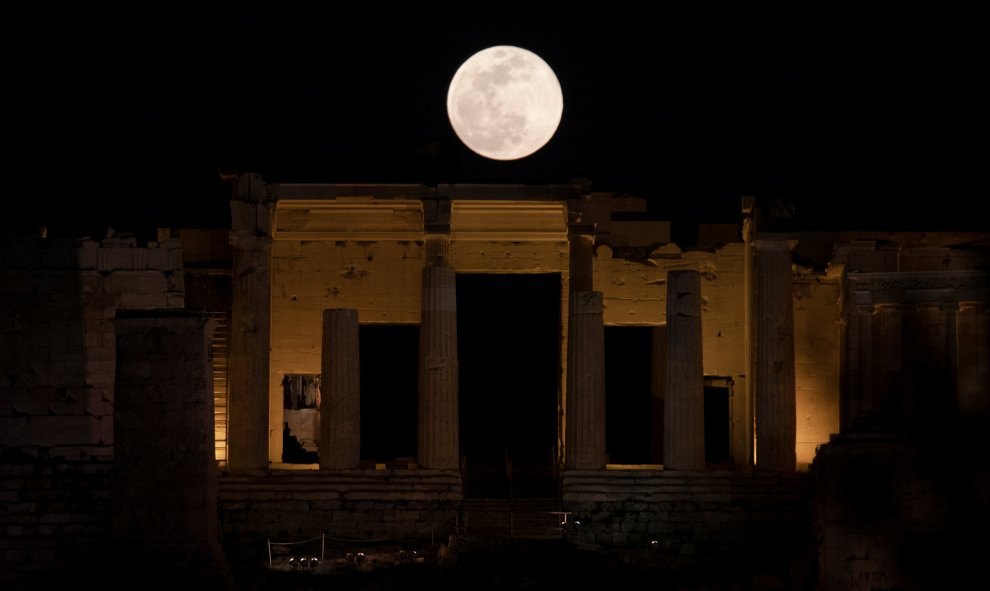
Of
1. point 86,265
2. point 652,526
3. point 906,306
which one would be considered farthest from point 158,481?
point 906,306

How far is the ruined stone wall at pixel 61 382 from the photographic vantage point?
37531mm

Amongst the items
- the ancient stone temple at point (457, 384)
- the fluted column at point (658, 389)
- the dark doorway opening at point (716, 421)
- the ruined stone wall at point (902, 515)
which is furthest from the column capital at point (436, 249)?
the dark doorway opening at point (716, 421)

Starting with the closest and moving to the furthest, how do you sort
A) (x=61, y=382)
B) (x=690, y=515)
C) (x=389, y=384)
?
1. (x=61, y=382)
2. (x=690, y=515)
3. (x=389, y=384)

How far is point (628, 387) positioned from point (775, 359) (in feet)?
60.6

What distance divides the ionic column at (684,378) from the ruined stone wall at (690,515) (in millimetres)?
948

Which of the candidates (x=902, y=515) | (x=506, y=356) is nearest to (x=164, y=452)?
(x=902, y=515)

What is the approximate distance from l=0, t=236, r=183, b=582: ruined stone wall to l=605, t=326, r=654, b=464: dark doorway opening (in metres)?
24.1

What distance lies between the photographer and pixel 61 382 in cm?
3884

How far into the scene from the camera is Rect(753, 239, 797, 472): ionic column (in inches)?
1708

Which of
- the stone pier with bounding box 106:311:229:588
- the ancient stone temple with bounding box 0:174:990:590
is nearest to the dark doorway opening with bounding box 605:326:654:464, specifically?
the ancient stone temple with bounding box 0:174:990:590

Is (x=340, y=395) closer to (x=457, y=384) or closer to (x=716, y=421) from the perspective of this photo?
(x=457, y=384)

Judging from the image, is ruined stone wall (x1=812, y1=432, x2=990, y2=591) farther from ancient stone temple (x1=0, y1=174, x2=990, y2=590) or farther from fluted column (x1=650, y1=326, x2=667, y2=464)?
fluted column (x1=650, y1=326, x2=667, y2=464)

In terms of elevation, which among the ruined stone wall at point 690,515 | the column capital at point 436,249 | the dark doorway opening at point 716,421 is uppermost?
the column capital at point 436,249

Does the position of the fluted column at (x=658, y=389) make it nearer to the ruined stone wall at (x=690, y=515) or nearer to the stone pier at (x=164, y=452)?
the ruined stone wall at (x=690, y=515)
